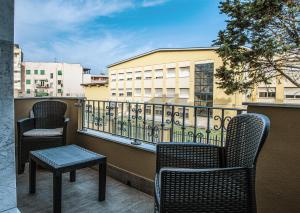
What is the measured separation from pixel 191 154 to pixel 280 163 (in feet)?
2.07

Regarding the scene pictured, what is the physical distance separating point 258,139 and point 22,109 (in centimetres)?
328

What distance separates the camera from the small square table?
1.97m

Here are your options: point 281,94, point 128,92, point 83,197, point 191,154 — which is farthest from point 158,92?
point 191,154

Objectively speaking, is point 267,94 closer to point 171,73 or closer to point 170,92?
point 170,92

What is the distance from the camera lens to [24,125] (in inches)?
120

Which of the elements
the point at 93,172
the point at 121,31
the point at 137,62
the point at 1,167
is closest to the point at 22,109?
the point at 93,172

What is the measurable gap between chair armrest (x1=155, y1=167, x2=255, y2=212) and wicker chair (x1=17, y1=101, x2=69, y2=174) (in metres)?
2.30

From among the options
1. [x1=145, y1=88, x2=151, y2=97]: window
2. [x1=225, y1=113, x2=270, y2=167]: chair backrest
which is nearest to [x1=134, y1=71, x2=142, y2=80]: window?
[x1=145, y1=88, x2=151, y2=97]: window

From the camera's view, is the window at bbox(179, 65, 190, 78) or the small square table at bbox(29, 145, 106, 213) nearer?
the small square table at bbox(29, 145, 106, 213)

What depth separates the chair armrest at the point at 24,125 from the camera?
2.95 m

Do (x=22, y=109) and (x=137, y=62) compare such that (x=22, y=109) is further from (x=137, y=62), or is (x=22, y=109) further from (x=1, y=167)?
(x=137, y=62)

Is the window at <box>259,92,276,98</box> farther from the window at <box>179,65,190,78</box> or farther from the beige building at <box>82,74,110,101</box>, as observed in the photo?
the beige building at <box>82,74,110,101</box>

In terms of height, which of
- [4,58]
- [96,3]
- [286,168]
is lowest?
[286,168]

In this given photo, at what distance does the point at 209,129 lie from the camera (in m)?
2.44
